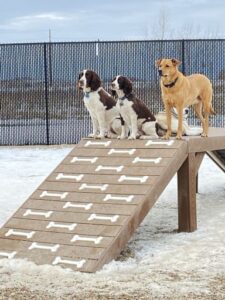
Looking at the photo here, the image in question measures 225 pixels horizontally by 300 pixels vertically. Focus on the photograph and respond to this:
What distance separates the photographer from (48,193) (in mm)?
6781

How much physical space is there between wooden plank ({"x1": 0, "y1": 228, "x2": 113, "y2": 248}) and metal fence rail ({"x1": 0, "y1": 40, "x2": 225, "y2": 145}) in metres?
9.78

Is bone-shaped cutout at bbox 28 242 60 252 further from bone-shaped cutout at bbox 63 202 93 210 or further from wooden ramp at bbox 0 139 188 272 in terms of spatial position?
bone-shaped cutout at bbox 63 202 93 210

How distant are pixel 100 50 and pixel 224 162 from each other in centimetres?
749

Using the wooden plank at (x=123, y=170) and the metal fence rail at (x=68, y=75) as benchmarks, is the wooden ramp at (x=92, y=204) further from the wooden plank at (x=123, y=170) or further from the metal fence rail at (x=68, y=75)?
the metal fence rail at (x=68, y=75)

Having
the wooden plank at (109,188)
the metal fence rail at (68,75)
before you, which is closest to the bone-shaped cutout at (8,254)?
Result: the wooden plank at (109,188)

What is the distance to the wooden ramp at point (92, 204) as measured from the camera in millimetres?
5797

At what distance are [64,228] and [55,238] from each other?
0.16 meters

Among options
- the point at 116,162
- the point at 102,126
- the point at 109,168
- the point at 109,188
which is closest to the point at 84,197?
the point at 109,188

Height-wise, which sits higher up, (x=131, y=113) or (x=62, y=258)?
(x=131, y=113)

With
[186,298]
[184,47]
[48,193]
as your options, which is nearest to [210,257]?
[186,298]

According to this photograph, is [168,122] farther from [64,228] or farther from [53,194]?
[64,228]

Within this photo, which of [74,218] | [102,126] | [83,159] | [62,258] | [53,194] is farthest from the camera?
[102,126]

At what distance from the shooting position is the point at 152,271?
5.56 m

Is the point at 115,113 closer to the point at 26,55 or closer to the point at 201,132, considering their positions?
the point at 201,132
